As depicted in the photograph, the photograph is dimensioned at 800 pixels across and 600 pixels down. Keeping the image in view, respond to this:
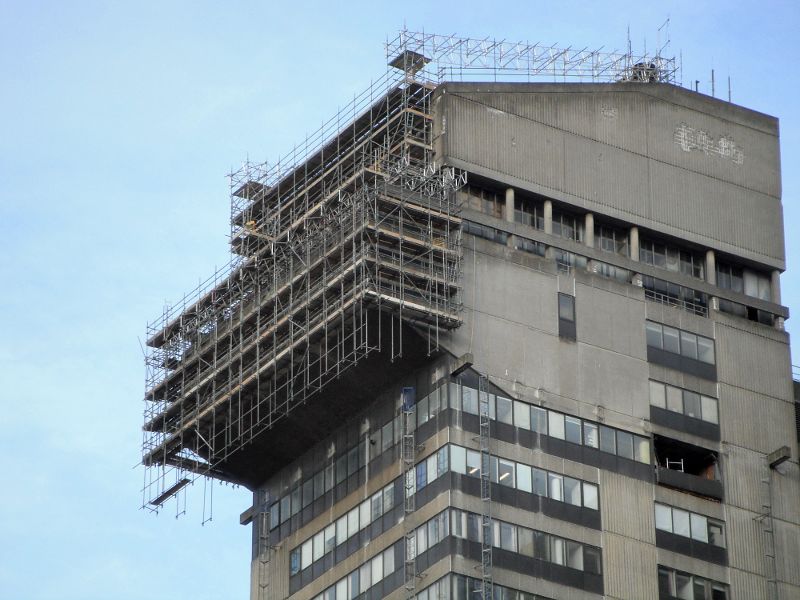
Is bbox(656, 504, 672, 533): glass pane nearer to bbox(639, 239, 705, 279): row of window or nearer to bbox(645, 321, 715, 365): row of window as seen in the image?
bbox(645, 321, 715, 365): row of window

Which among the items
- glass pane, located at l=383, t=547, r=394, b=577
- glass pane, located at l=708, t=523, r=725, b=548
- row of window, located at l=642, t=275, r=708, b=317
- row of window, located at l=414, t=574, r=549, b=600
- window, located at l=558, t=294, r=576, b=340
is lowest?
row of window, located at l=414, t=574, r=549, b=600

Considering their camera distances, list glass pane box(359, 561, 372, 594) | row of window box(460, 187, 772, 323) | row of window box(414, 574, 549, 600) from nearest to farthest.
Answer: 1. row of window box(414, 574, 549, 600)
2. glass pane box(359, 561, 372, 594)
3. row of window box(460, 187, 772, 323)

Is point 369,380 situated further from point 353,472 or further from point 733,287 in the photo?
point 733,287

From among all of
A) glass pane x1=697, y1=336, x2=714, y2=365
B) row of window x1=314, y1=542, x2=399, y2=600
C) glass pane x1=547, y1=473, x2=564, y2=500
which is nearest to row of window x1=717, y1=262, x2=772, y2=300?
glass pane x1=697, y1=336, x2=714, y2=365

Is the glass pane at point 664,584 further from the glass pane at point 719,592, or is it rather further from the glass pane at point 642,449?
the glass pane at point 642,449

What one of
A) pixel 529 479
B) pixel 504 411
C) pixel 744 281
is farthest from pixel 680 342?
pixel 529 479

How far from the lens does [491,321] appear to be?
12938cm

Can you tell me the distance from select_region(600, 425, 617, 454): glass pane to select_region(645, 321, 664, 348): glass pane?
6643mm

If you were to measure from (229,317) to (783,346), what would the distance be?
3249cm

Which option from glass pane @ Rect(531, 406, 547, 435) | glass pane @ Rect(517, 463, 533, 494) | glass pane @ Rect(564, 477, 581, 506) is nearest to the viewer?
glass pane @ Rect(517, 463, 533, 494)

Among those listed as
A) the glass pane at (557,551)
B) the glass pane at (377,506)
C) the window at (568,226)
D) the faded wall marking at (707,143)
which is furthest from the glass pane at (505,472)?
the faded wall marking at (707,143)

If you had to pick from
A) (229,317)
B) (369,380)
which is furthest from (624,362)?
(229,317)

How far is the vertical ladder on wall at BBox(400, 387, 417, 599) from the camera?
126 metres

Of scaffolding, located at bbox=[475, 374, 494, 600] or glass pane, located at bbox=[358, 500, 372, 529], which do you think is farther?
glass pane, located at bbox=[358, 500, 372, 529]
